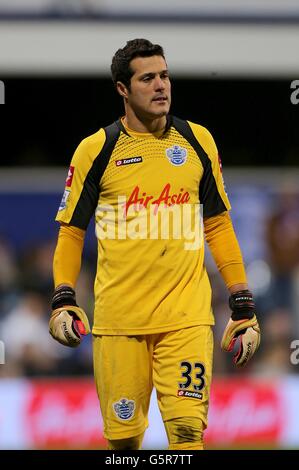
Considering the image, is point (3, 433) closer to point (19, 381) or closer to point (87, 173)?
point (19, 381)

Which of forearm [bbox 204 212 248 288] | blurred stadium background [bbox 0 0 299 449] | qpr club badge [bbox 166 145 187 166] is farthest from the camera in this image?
blurred stadium background [bbox 0 0 299 449]

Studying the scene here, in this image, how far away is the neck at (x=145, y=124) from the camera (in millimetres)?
5824

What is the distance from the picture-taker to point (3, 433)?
411 inches

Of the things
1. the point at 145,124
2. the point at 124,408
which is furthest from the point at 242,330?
the point at 145,124

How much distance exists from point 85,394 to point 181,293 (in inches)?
196

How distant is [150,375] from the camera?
19.3ft

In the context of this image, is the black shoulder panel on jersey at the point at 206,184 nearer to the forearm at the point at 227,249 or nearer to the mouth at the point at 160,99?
the forearm at the point at 227,249

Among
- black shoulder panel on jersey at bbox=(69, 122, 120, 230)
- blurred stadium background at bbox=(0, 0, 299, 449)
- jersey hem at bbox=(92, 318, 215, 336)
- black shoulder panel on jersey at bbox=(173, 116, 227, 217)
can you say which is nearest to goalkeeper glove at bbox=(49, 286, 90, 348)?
jersey hem at bbox=(92, 318, 215, 336)

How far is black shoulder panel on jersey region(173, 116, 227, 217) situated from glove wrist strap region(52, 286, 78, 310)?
767 millimetres

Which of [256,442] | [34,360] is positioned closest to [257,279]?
[256,442]

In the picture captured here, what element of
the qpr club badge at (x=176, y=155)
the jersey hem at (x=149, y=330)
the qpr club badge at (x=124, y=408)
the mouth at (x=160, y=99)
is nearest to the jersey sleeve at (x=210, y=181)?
the qpr club badge at (x=176, y=155)

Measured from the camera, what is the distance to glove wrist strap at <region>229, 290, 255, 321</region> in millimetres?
5844

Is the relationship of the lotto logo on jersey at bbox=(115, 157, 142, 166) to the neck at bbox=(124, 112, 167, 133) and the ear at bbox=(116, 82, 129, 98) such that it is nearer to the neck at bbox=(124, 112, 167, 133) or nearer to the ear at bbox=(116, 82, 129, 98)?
the neck at bbox=(124, 112, 167, 133)

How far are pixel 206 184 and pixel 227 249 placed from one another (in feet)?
1.14
